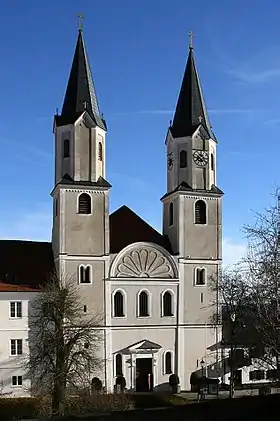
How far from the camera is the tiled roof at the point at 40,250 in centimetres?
5247

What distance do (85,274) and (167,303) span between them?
282 inches

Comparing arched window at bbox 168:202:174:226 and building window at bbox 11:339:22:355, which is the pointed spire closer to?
arched window at bbox 168:202:174:226

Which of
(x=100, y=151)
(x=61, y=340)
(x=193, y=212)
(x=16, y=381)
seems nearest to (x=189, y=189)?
(x=193, y=212)

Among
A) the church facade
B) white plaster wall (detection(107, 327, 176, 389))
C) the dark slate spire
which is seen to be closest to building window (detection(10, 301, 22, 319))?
the church facade

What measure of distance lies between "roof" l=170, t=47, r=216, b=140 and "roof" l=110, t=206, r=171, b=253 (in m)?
7.81

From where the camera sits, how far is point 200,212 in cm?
5681

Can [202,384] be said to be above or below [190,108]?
below

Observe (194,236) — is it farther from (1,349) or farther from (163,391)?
(1,349)

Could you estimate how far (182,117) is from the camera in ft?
191

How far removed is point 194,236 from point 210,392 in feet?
44.8

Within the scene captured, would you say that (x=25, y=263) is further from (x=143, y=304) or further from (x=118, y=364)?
(x=118, y=364)

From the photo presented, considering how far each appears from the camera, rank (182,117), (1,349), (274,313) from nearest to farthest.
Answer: (274,313)
(1,349)
(182,117)

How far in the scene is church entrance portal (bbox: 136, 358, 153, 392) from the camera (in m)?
53.2

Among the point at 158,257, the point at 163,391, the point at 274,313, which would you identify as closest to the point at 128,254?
the point at 158,257
